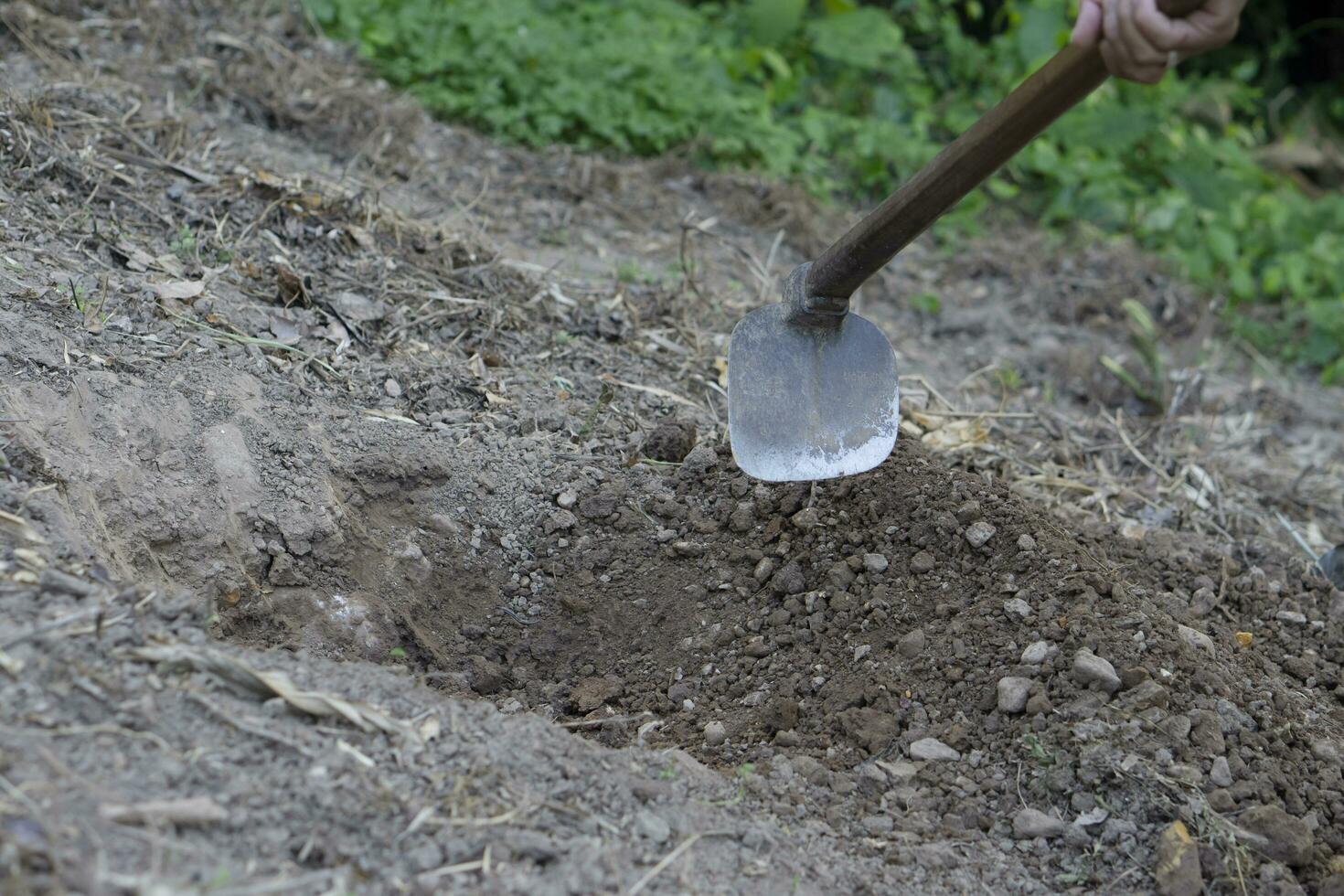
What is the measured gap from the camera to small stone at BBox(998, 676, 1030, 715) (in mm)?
2330

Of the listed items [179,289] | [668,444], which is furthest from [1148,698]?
[179,289]

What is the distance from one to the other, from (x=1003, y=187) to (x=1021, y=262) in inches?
23.4

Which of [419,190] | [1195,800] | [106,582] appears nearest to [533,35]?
[419,190]

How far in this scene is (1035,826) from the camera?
2146mm

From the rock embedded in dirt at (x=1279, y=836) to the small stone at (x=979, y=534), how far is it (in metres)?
0.77

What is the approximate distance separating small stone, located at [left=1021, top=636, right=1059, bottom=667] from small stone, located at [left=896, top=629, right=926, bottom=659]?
209 mm

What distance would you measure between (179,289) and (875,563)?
1854 mm

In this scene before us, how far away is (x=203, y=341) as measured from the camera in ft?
9.43

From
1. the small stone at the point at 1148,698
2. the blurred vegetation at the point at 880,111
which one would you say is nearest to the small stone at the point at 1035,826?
the small stone at the point at 1148,698

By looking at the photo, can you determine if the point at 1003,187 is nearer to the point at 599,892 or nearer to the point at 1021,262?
the point at 1021,262

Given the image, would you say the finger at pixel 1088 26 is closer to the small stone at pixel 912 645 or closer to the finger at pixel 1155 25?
the finger at pixel 1155 25

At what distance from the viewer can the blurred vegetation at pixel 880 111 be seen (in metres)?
5.36

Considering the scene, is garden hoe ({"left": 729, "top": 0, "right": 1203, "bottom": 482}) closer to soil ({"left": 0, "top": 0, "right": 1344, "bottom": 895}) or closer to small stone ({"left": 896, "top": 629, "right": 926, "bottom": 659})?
soil ({"left": 0, "top": 0, "right": 1344, "bottom": 895})

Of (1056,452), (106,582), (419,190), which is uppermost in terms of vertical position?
(106,582)
